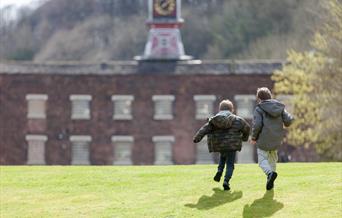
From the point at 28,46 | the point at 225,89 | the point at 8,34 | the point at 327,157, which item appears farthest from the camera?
the point at 8,34

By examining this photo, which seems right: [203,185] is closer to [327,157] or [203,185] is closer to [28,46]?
[327,157]

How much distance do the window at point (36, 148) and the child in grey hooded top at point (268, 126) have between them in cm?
3494

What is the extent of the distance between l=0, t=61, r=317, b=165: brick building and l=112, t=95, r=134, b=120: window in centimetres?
5

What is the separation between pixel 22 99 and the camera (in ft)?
162

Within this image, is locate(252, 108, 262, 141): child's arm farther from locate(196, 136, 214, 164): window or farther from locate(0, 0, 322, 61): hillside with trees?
locate(0, 0, 322, 61): hillside with trees

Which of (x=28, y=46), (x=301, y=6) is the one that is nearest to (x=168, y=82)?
(x=301, y=6)

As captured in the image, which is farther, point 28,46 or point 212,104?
point 28,46

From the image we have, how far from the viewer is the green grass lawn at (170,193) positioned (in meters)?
14.4

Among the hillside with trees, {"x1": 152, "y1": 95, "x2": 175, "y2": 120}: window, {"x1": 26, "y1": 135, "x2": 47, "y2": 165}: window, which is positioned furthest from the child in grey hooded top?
the hillside with trees

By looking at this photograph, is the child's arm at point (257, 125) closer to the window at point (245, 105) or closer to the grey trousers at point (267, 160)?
the grey trousers at point (267, 160)

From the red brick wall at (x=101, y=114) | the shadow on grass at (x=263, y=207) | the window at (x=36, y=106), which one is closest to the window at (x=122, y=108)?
the red brick wall at (x=101, y=114)

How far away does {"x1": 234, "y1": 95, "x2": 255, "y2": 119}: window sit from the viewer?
4825 cm

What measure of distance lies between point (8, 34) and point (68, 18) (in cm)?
761

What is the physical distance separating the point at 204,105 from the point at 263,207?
34.3 m
